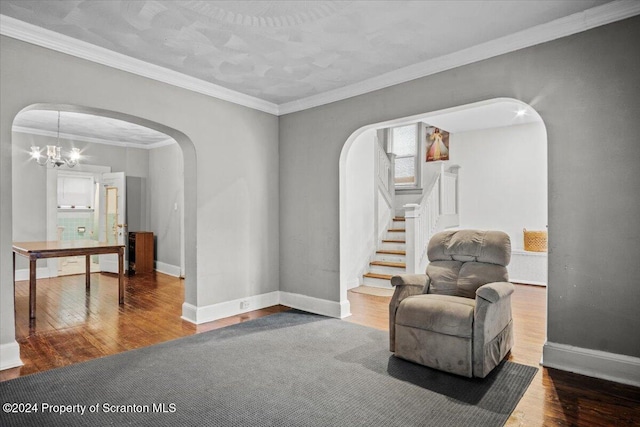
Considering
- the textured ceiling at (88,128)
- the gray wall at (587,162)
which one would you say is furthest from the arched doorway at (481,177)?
the textured ceiling at (88,128)

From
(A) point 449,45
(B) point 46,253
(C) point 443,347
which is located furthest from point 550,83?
(B) point 46,253

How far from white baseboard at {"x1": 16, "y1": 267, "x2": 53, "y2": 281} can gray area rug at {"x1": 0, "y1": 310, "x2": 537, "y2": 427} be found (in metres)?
4.95

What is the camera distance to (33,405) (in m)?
2.31

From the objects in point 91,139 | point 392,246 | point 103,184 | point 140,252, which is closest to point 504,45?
point 392,246

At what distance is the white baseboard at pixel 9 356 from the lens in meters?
2.85

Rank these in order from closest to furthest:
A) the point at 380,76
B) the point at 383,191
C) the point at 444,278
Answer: the point at 444,278 < the point at 380,76 < the point at 383,191

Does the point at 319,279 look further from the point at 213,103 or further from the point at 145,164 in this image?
the point at 145,164

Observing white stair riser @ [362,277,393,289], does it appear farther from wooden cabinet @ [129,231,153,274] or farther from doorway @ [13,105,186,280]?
wooden cabinet @ [129,231,153,274]

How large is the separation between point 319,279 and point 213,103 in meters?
2.51

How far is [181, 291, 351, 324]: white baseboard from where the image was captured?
419 centimetres

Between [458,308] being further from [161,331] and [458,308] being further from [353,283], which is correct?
[353,283]

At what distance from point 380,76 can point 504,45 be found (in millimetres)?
1235

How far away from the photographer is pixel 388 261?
21.2 feet

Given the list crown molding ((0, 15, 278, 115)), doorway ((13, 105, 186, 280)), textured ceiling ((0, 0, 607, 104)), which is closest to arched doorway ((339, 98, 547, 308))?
crown molding ((0, 15, 278, 115))
